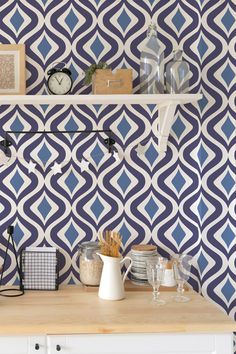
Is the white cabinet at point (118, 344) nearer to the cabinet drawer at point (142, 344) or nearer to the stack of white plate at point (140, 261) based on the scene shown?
the cabinet drawer at point (142, 344)

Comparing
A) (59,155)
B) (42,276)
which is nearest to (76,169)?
(59,155)

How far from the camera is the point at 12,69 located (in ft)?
7.30

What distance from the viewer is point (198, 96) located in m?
2.03

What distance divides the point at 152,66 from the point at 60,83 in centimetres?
44

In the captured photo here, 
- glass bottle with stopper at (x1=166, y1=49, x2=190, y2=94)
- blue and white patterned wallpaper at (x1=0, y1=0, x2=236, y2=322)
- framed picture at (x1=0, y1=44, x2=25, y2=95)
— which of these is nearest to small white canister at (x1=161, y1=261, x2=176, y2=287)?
blue and white patterned wallpaper at (x1=0, y1=0, x2=236, y2=322)

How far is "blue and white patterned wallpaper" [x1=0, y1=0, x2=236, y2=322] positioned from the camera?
88.9 inches

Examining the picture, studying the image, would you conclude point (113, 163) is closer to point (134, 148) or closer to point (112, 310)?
point (134, 148)

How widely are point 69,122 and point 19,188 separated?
16.1 inches

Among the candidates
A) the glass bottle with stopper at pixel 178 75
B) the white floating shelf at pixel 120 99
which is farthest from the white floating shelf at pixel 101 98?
the glass bottle with stopper at pixel 178 75

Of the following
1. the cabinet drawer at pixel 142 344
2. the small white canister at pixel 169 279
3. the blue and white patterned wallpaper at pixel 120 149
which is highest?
the blue and white patterned wallpaper at pixel 120 149

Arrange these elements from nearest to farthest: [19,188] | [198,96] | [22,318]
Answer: [22,318]
[198,96]
[19,188]

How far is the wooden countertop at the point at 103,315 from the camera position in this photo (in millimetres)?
Result: 1641

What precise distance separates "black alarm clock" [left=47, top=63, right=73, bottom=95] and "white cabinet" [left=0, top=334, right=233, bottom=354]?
3.61 ft

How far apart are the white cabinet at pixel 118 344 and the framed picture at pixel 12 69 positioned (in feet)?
3.78
